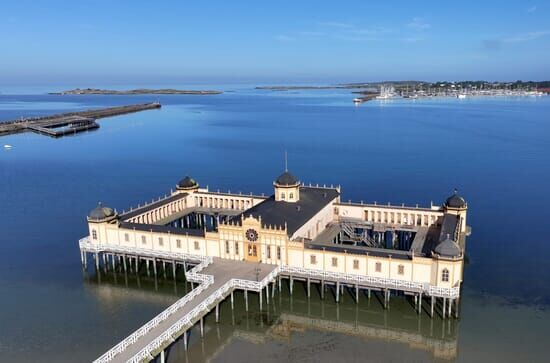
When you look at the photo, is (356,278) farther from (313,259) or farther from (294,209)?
(294,209)

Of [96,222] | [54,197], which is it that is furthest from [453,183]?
[54,197]

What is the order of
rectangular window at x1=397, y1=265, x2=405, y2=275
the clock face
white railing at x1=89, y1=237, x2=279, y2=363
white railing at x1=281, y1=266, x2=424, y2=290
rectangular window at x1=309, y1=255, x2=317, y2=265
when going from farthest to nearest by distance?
the clock face < rectangular window at x1=309, y1=255, x2=317, y2=265 < rectangular window at x1=397, y1=265, x2=405, y2=275 < white railing at x1=281, y1=266, x2=424, y2=290 < white railing at x1=89, y1=237, x2=279, y2=363

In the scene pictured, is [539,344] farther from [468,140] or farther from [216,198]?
[468,140]

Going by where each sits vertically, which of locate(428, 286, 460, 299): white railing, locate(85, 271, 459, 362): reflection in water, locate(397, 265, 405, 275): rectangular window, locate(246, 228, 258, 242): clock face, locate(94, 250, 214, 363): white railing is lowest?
locate(85, 271, 459, 362): reflection in water

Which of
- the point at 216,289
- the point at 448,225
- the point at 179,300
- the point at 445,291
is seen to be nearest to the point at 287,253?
the point at 216,289

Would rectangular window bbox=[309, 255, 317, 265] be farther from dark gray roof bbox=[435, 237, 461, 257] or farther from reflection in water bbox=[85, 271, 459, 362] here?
dark gray roof bbox=[435, 237, 461, 257]

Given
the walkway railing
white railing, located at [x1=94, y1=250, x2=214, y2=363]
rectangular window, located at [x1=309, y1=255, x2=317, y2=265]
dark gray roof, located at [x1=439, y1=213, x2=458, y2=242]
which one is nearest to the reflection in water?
the walkway railing

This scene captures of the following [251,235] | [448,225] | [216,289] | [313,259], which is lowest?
[216,289]
